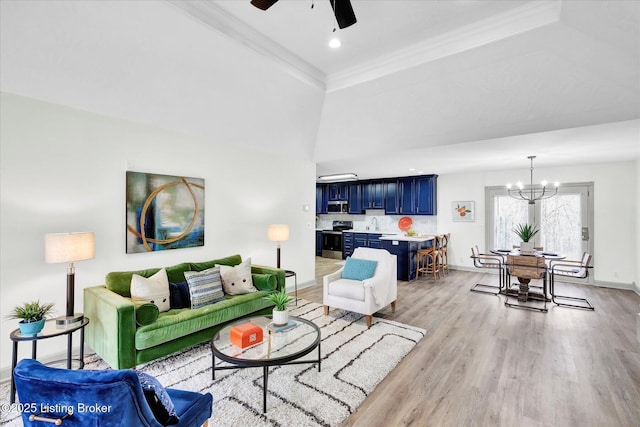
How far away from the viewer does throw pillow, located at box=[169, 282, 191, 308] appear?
3230 millimetres

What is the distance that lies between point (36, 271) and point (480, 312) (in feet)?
17.4

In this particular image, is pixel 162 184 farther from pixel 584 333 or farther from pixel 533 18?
pixel 584 333

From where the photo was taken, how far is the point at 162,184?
11.7 feet

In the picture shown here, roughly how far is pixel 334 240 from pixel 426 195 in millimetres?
3116

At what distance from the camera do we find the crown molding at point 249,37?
257 cm

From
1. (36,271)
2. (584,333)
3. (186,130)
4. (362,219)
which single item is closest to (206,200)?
(186,130)

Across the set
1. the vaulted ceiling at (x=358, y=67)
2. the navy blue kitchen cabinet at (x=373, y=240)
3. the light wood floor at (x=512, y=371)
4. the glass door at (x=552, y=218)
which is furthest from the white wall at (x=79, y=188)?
the glass door at (x=552, y=218)

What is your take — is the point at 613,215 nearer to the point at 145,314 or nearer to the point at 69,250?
the point at 145,314

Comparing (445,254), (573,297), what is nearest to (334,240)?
(445,254)

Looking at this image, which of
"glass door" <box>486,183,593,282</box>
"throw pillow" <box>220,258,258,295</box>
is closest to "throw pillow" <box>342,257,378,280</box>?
"throw pillow" <box>220,258,258,295</box>

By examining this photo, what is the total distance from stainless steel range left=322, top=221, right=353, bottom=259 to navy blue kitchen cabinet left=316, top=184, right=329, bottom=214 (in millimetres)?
697

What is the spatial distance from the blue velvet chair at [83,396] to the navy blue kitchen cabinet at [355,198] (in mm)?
7903

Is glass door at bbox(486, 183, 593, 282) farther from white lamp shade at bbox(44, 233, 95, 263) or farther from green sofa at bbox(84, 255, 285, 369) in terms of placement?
white lamp shade at bbox(44, 233, 95, 263)

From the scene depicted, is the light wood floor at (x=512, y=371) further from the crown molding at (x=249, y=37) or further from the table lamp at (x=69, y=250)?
the crown molding at (x=249, y=37)
